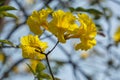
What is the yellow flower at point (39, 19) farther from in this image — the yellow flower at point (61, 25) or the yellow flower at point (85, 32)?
the yellow flower at point (85, 32)

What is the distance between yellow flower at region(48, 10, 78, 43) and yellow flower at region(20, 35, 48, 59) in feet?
0.30

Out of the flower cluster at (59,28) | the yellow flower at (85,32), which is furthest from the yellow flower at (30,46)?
the yellow flower at (85,32)

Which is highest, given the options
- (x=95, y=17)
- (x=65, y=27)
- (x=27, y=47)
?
(x=95, y=17)

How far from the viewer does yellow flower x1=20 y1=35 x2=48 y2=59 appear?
1664 mm

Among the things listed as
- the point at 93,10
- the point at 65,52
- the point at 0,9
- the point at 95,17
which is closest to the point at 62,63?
the point at 65,52

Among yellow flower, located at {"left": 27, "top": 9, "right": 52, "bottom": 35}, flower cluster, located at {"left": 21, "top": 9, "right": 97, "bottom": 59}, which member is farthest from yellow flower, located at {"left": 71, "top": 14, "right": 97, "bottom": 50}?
yellow flower, located at {"left": 27, "top": 9, "right": 52, "bottom": 35}

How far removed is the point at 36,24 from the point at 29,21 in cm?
3

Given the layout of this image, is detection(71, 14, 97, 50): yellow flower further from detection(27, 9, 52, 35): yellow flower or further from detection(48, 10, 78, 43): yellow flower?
detection(27, 9, 52, 35): yellow flower

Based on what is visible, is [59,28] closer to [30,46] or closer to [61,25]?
[61,25]

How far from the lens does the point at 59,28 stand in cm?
163

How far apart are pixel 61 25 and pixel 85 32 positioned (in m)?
0.12

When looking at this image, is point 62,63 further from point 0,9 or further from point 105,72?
point 0,9

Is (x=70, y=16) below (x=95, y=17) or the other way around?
below

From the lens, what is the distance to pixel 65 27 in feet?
5.39
